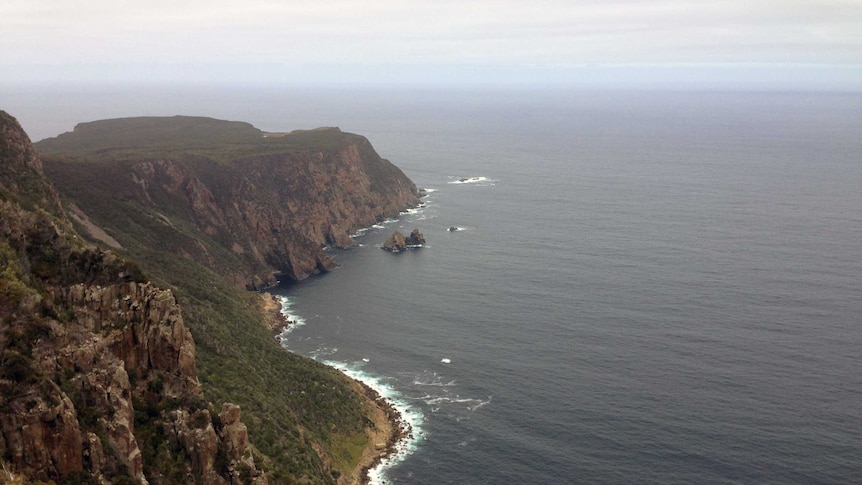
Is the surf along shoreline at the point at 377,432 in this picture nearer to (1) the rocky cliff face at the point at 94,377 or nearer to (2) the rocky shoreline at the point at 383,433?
(2) the rocky shoreline at the point at 383,433

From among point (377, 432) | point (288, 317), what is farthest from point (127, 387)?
point (288, 317)

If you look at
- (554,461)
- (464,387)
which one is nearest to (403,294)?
(464,387)

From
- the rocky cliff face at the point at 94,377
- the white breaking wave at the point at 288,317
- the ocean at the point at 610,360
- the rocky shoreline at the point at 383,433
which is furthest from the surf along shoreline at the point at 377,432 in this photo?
the rocky cliff face at the point at 94,377

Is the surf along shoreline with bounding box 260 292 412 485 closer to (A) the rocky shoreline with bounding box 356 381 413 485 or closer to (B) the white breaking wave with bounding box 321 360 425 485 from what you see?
(A) the rocky shoreline with bounding box 356 381 413 485

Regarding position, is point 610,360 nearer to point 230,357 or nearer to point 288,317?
point 230,357

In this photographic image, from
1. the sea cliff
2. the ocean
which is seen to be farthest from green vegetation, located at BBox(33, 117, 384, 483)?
the ocean

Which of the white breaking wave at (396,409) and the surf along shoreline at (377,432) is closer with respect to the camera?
the surf along shoreline at (377,432)

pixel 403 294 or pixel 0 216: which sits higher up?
pixel 0 216

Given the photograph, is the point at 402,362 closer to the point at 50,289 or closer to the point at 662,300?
the point at 662,300
